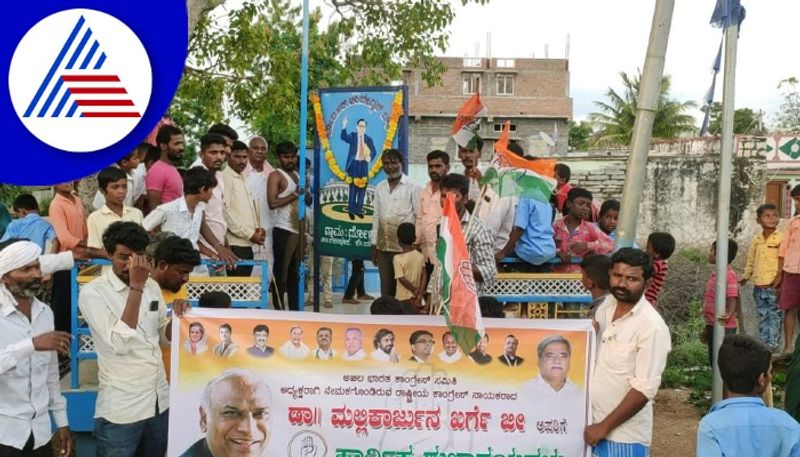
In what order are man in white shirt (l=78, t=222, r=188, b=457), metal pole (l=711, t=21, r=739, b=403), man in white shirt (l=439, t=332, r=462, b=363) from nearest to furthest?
man in white shirt (l=78, t=222, r=188, b=457) → man in white shirt (l=439, t=332, r=462, b=363) → metal pole (l=711, t=21, r=739, b=403)

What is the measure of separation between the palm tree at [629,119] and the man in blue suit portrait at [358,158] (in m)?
31.3

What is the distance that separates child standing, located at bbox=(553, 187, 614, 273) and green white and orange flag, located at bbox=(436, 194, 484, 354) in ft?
8.84

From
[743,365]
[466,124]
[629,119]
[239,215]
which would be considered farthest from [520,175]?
[629,119]

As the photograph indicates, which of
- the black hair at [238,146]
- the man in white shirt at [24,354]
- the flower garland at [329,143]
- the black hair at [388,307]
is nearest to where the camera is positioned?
the man in white shirt at [24,354]

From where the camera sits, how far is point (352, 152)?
809 cm

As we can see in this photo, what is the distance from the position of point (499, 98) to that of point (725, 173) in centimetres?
4025

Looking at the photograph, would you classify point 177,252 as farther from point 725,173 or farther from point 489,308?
point 725,173

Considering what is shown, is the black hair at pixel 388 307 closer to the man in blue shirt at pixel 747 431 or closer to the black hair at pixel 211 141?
the man in blue shirt at pixel 747 431

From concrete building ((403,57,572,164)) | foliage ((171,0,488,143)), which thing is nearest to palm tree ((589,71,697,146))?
concrete building ((403,57,572,164))

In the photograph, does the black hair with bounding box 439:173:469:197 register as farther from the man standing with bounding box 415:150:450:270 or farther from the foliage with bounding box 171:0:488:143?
the foliage with bounding box 171:0:488:143

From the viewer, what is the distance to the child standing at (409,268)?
6.98 metres

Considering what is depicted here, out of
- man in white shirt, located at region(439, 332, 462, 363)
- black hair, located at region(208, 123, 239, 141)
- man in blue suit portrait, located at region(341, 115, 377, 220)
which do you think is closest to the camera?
man in white shirt, located at region(439, 332, 462, 363)

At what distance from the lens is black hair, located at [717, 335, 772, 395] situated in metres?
3.22

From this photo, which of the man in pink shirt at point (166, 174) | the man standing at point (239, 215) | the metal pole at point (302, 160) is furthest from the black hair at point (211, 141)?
the metal pole at point (302, 160)
